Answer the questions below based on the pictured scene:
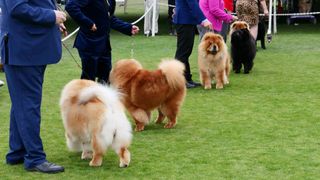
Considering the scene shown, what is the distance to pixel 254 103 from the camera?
6809 millimetres

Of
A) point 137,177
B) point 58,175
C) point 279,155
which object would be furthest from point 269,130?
point 58,175

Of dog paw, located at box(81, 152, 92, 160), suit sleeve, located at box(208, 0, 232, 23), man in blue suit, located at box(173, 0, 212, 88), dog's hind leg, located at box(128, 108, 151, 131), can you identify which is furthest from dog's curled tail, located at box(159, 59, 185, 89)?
suit sleeve, located at box(208, 0, 232, 23)

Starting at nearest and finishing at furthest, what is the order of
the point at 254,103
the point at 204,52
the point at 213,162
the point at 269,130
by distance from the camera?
the point at 213,162
the point at 269,130
the point at 254,103
the point at 204,52

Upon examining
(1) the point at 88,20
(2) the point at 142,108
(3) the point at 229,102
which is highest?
(1) the point at 88,20

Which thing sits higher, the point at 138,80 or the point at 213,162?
the point at 138,80

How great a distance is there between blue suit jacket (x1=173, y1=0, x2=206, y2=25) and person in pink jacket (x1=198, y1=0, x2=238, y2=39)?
31.6 inches

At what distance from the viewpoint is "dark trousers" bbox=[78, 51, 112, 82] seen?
5254 millimetres

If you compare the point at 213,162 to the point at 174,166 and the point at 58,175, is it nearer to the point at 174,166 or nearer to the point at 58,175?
the point at 174,166

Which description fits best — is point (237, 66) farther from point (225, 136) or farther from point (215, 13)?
point (225, 136)

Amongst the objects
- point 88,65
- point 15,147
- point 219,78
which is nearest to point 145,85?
point 88,65

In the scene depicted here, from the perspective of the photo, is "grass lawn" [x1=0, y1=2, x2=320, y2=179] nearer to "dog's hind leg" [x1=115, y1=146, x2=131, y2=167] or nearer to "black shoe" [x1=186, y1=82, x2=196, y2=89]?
"dog's hind leg" [x1=115, y1=146, x2=131, y2=167]

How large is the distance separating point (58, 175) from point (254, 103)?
3.31 m

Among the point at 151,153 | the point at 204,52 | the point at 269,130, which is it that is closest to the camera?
the point at 151,153

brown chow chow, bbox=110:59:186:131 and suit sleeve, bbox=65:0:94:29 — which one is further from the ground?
suit sleeve, bbox=65:0:94:29
